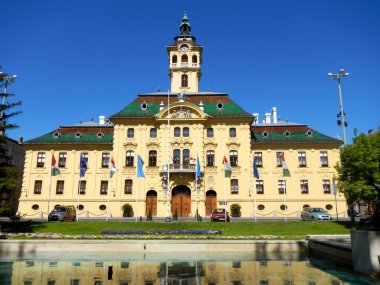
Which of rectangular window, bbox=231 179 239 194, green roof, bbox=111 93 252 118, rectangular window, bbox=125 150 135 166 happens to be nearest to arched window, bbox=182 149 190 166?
green roof, bbox=111 93 252 118

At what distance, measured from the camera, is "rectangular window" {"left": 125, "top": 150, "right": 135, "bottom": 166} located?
45469 mm

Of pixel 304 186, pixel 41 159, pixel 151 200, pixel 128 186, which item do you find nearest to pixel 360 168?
pixel 304 186

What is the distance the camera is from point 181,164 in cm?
4316

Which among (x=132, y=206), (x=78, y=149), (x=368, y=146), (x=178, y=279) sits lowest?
(x=178, y=279)

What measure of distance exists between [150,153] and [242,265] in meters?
31.7

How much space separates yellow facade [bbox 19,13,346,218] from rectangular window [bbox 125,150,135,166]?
0.14 metres

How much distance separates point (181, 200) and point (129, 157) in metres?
9.39

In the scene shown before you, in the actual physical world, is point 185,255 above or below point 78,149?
below

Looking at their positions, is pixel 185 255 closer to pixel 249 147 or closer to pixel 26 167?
pixel 249 147

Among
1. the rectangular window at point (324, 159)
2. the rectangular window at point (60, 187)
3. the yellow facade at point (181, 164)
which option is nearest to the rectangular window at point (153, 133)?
the yellow facade at point (181, 164)

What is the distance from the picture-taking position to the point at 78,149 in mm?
Answer: 48094

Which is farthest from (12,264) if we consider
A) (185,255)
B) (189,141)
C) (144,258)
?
(189,141)

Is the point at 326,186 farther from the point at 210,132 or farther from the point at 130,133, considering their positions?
the point at 130,133

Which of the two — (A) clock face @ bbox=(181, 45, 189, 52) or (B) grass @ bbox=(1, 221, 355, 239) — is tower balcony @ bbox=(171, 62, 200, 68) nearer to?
(A) clock face @ bbox=(181, 45, 189, 52)
